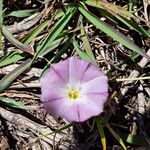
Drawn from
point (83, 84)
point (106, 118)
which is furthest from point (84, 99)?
point (106, 118)

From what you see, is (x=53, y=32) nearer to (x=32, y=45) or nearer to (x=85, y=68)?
(x=32, y=45)

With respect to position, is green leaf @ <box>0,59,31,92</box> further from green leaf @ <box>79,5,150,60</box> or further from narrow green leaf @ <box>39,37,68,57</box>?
green leaf @ <box>79,5,150,60</box>

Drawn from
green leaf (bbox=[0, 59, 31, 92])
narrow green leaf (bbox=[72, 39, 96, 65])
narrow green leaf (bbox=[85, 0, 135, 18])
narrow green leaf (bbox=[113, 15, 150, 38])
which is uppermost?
narrow green leaf (bbox=[85, 0, 135, 18])

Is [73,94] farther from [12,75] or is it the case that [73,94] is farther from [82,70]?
[12,75]

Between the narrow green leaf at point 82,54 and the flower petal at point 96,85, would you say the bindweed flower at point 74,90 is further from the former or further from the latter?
the narrow green leaf at point 82,54

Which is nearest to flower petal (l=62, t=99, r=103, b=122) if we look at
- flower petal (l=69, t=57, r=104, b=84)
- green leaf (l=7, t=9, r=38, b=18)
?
flower petal (l=69, t=57, r=104, b=84)

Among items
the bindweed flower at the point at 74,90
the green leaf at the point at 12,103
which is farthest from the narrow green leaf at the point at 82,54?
the green leaf at the point at 12,103

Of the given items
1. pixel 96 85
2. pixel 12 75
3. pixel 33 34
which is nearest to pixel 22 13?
pixel 33 34
